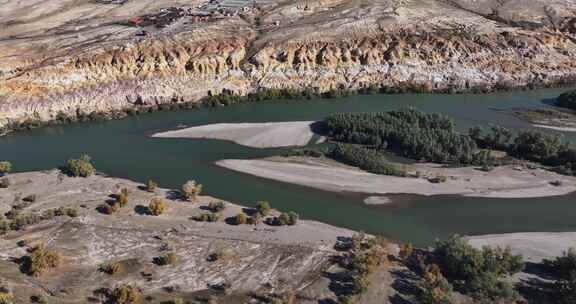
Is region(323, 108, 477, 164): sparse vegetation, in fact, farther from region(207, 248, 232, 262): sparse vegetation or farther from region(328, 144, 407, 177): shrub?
region(207, 248, 232, 262): sparse vegetation

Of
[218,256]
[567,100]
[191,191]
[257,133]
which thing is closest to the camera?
[218,256]

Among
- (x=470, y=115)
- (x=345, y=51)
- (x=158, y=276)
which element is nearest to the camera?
(x=158, y=276)

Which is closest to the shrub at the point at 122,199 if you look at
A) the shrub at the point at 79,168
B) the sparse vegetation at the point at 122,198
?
the sparse vegetation at the point at 122,198

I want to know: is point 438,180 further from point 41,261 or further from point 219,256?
point 41,261

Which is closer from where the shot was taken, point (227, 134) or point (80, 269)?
point (80, 269)

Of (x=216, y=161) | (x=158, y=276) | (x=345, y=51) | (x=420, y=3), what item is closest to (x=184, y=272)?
(x=158, y=276)

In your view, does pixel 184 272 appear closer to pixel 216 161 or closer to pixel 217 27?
pixel 216 161

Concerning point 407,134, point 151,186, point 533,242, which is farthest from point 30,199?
point 533,242
